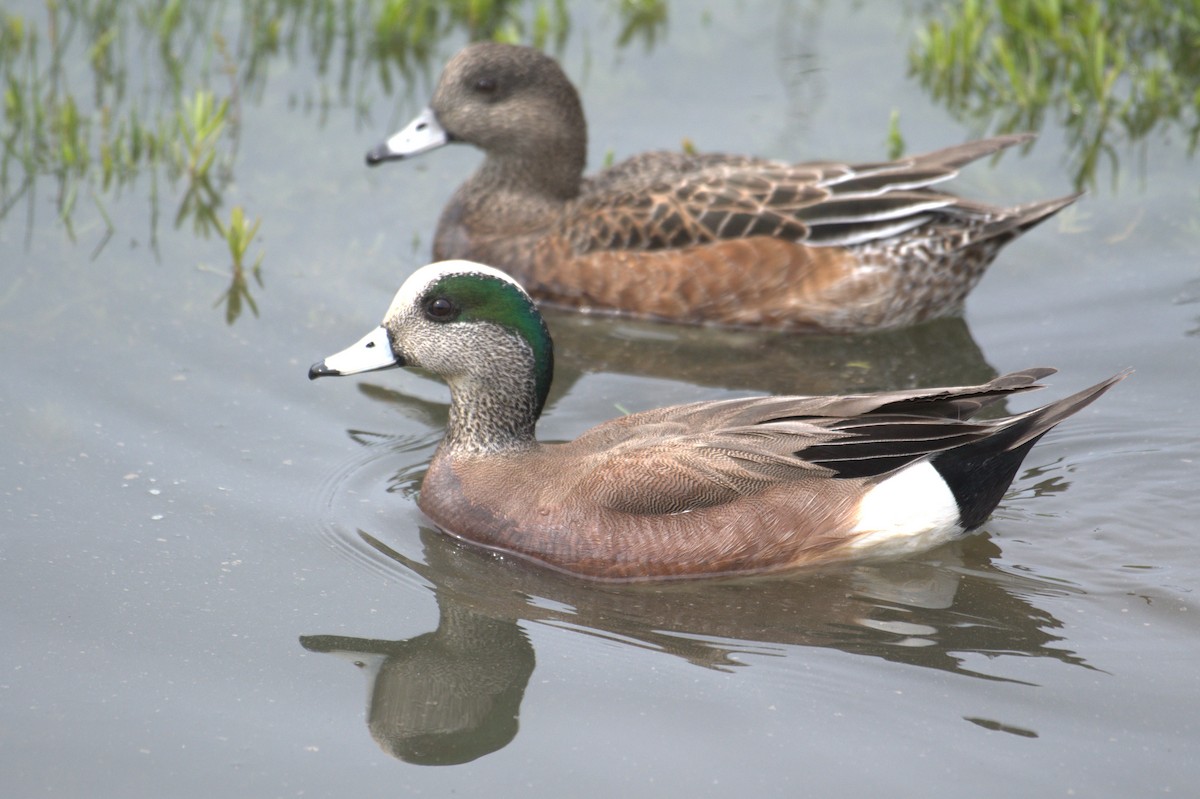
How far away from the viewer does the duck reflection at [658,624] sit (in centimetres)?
476

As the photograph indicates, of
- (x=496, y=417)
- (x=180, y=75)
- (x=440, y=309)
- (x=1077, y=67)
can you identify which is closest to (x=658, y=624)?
(x=496, y=417)

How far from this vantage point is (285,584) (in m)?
5.34

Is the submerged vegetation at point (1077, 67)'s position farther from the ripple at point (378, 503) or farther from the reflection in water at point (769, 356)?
the ripple at point (378, 503)

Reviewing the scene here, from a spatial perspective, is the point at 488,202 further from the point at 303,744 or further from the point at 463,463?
the point at 303,744

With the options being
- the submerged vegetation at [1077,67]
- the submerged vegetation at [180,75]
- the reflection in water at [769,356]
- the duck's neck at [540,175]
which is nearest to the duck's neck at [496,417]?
the reflection in water at [769,356]

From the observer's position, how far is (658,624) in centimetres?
514

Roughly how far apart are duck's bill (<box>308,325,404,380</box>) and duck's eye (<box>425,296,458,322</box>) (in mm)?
185

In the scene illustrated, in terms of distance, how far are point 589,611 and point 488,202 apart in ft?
11.1

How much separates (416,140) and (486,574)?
3.31 m

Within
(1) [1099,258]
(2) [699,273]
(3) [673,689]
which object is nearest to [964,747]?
(3) [673,689]

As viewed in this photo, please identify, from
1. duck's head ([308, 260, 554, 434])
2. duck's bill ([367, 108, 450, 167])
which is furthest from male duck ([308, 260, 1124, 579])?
duck's bill ([367, 108, 450, 167])

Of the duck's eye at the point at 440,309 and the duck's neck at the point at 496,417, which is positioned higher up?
the duck's eye at the point at 440,309

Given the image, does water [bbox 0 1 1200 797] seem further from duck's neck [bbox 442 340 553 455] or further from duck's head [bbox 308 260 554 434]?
duck's head [bbox 308 260 554 434]

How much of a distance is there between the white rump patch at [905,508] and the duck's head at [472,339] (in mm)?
1235
